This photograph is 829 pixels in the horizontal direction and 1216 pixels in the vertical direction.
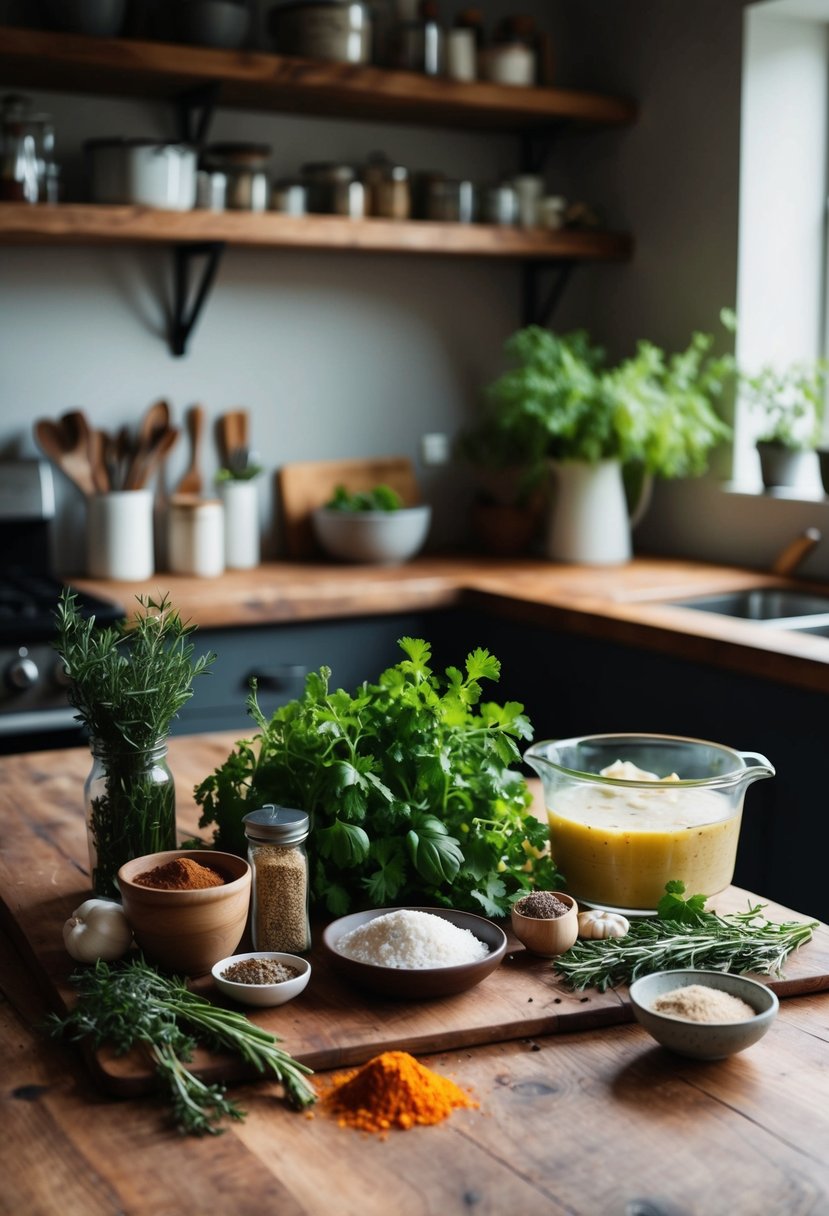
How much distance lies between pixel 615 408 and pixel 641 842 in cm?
214

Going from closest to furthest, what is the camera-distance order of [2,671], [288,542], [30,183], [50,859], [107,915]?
[107,915] < [50,859] < [2,671] < [30,183] < [288,542]

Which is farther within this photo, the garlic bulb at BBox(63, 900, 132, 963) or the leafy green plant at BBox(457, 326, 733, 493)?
the leafy green plant at BBox(457, 326, 733, 493)

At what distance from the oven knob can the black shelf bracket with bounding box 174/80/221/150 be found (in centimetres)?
123

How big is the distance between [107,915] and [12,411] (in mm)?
2349

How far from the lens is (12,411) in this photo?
330 centimetres

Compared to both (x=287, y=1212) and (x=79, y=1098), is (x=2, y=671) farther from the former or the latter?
(x=287, y=1212)

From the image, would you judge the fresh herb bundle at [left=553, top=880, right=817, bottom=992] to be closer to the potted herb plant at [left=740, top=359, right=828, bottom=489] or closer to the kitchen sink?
the kitchen sink

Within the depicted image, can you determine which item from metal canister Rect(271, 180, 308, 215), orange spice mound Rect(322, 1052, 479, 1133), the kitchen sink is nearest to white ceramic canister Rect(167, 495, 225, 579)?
metal canister Rect(271, 180, 308, 215)

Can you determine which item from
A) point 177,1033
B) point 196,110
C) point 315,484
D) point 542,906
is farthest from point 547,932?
point 196,110

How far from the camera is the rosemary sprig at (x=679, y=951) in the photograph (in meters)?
1.17

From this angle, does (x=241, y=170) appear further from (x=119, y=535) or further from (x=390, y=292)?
(x=119, y=535)

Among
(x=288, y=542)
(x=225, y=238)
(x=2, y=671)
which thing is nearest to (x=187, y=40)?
(x=225, y=238)

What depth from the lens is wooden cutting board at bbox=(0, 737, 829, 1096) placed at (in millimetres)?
1046

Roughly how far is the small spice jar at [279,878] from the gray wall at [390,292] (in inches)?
92.0
